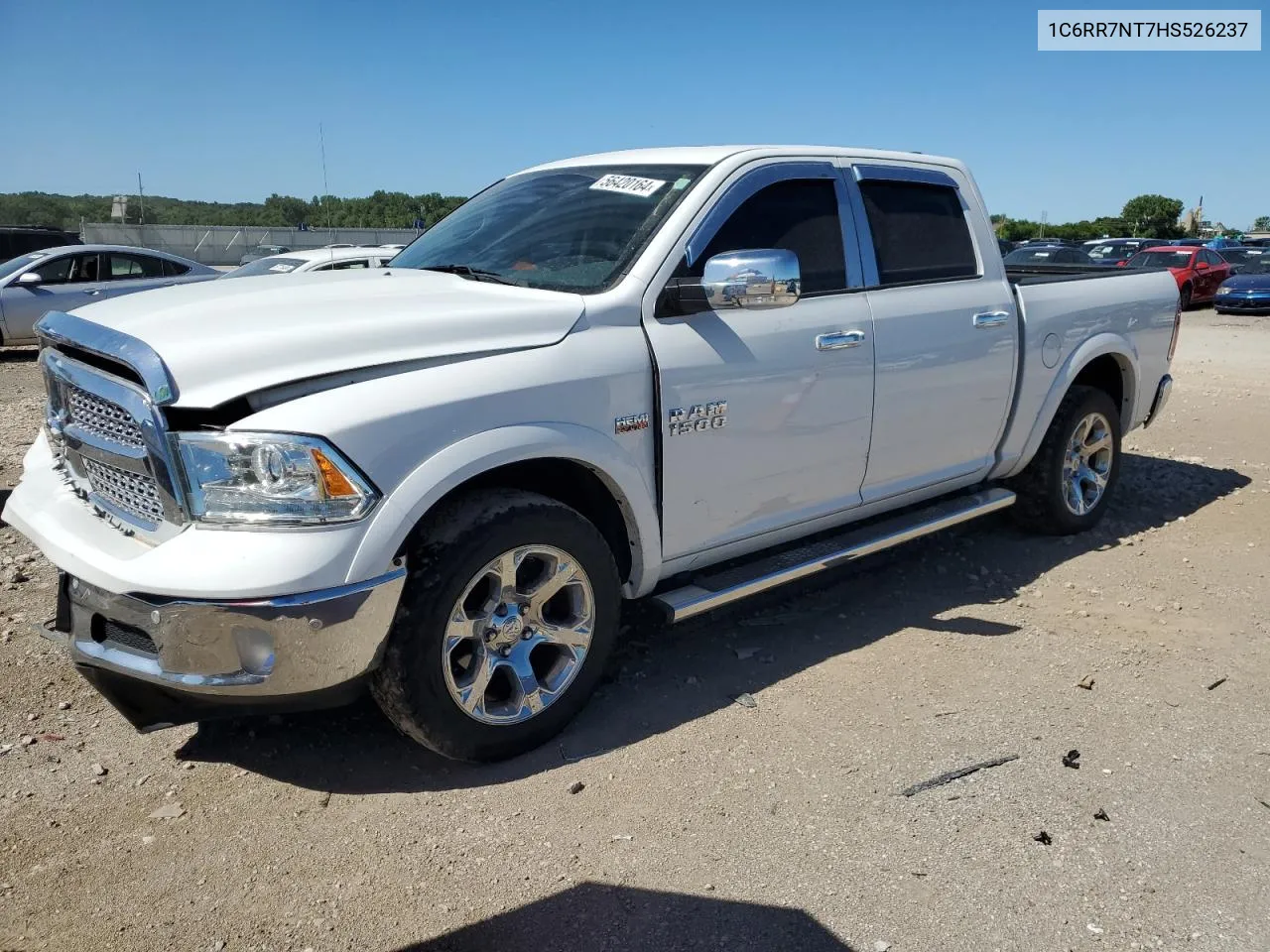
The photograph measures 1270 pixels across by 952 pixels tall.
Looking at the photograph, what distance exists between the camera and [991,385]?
4.89m

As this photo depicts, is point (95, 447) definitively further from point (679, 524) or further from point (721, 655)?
point (721, 655)

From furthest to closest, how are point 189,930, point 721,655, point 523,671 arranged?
point 721,655 < point 523,671 < point 189,930

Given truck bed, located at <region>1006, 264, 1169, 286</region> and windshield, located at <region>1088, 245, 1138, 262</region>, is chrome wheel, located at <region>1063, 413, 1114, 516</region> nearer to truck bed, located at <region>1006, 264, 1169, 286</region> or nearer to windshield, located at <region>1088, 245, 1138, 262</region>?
truck bed, located at <region>1006, 264, 1169, 286</region>

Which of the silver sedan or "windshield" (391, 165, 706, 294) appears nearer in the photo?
"windshield" (391, 165, 706, 294)


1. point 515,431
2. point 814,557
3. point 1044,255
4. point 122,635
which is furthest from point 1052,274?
point 1044,255

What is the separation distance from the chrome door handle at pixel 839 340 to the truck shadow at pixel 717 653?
1.30 meters

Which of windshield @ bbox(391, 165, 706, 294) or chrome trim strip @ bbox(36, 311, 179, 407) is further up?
windshield @ bbox(391, 165, 706, 294)

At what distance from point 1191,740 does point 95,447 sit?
3841mm

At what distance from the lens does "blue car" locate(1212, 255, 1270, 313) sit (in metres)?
20.7

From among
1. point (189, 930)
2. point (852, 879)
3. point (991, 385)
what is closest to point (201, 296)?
point (189, 930)

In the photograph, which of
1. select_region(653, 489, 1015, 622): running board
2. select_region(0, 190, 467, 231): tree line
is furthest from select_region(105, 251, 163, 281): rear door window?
select_region(0, 190, 467, 231): tree line

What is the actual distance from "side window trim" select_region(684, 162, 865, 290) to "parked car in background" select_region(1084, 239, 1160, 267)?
1868cm

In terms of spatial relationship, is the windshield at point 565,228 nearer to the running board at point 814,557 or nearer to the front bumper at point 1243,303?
the running board at point 814,557

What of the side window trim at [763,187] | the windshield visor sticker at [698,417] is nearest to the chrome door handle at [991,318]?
the side window trim at [763,187]
